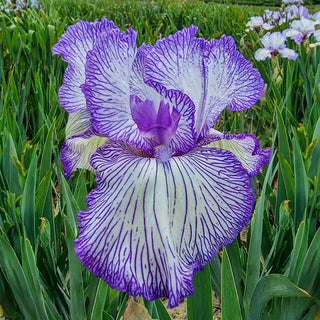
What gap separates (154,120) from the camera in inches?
21.2

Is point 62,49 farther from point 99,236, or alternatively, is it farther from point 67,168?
point 99,236

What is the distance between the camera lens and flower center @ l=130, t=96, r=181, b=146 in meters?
0.53

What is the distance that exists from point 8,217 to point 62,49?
0.59 m

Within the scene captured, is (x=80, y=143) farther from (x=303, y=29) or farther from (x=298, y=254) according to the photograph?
(x=303, y=29)

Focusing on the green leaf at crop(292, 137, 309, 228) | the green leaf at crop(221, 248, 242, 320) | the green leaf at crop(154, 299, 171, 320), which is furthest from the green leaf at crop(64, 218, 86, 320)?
the green leaf at crop(292, 137, 309, 228)

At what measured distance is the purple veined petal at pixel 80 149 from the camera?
57 centimetres

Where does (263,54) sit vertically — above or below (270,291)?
above

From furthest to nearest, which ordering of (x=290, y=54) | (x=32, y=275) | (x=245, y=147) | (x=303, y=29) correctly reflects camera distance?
(x=303, y=29) < (x=290, y=54) < (x=32, y=275) < (x=245, y=147)

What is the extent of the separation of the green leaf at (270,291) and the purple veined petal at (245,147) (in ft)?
0.90

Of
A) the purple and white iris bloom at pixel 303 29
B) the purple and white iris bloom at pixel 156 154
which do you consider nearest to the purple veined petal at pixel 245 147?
the purple and white iris bloom at pixel 156 154


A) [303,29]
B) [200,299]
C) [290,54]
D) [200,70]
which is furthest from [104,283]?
[303,29]

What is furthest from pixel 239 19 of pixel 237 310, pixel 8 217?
pixel 237 310

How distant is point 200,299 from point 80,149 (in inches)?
12.5

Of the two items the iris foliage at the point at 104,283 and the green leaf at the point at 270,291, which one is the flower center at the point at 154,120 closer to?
the iris foliage at the point at 104,283
